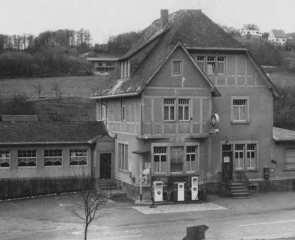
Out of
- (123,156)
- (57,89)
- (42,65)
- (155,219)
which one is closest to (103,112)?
(123,156)

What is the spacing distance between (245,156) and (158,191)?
7.82m

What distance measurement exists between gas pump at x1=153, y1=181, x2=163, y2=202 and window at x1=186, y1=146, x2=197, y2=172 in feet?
9.58

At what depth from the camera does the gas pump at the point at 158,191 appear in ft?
110

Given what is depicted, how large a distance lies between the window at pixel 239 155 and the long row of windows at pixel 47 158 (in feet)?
33.4

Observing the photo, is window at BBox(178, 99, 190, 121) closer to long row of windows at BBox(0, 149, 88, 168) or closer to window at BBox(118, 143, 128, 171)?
window at BBox(118, 143, 128, 171)

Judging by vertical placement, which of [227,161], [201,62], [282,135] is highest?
[201,62]

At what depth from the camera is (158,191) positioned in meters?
33.7

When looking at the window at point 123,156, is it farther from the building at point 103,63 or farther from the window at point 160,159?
the building at point 103,63

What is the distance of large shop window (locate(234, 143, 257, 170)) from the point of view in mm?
38562

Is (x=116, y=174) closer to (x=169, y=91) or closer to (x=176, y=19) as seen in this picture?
(x=169, y=91)

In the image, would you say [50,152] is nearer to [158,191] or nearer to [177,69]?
[158,191]

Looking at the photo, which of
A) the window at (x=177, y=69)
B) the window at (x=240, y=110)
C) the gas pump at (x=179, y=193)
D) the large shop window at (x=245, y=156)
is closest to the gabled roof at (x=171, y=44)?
the window at (x=177, y=69)

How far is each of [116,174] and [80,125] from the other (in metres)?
4.95

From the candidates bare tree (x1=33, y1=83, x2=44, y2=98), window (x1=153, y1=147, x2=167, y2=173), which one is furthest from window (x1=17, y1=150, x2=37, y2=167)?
bare tree (x1=33, y1=83, x2=44, y2=98)
